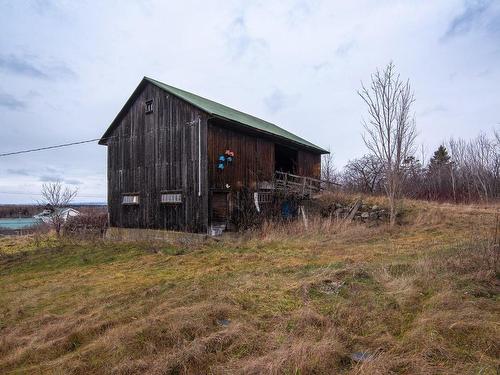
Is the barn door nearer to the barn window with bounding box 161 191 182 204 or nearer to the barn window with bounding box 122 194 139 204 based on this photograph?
the barn window with bounding box 161 191 182 204

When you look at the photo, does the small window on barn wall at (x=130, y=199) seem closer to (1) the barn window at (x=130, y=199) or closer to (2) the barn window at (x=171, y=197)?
(1) the barn window at (x=130, y=199)

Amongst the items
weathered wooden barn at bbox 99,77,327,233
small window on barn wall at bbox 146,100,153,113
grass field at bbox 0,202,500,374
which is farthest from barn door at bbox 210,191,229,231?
grass field at bbox 0,202,500,374

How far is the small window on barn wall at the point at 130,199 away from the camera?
57.3 ft

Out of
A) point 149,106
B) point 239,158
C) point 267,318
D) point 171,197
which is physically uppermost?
point 149,106

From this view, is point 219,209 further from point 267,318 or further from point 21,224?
point 21,224

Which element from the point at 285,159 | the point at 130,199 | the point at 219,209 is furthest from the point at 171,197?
the point at 285,159

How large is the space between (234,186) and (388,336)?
40.4ft

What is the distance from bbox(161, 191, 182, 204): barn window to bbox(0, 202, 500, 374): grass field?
7.41m

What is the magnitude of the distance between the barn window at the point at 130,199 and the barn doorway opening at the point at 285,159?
8.39 metres

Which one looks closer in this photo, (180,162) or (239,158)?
(180,162)

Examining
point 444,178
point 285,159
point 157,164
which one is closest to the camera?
point 157,164

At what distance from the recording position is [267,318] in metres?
4.17

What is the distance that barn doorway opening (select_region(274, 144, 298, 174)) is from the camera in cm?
2112

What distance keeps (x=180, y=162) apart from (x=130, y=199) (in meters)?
4.31
